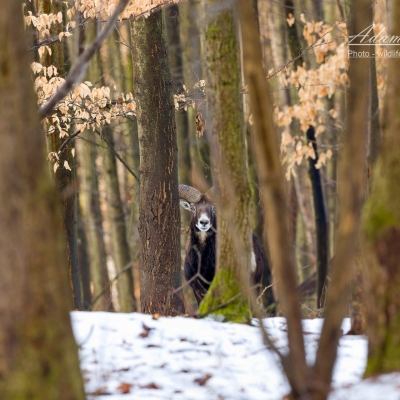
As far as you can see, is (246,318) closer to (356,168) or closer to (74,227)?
(356,168)

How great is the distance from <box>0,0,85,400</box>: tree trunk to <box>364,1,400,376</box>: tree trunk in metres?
2.07

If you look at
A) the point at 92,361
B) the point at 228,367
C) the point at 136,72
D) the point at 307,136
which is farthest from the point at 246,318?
the point at 307,136

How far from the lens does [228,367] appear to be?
5.29 m

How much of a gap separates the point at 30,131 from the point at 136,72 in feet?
18.7

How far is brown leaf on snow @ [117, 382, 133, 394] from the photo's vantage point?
189 inches

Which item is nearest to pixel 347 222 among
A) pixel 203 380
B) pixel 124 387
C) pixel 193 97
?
pixel 203 380

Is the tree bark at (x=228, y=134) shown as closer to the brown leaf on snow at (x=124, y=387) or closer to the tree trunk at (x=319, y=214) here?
the brown leaf on snow at (x=124, y=387)

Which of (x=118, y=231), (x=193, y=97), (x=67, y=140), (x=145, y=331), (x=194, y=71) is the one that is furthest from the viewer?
(x=118, y=231)

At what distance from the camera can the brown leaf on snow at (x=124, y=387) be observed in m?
4.81

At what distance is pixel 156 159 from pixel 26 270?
5.61 metres

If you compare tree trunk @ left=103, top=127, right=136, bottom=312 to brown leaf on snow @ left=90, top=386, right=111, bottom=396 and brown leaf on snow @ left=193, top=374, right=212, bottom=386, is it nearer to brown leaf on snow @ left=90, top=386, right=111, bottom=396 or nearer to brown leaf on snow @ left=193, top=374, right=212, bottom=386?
brown leaf on snow @ left=193, top=374, right=212, bottom=386

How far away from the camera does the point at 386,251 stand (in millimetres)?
4676

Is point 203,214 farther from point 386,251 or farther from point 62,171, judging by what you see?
point 386,251

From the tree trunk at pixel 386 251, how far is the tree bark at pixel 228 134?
5.54 feet
